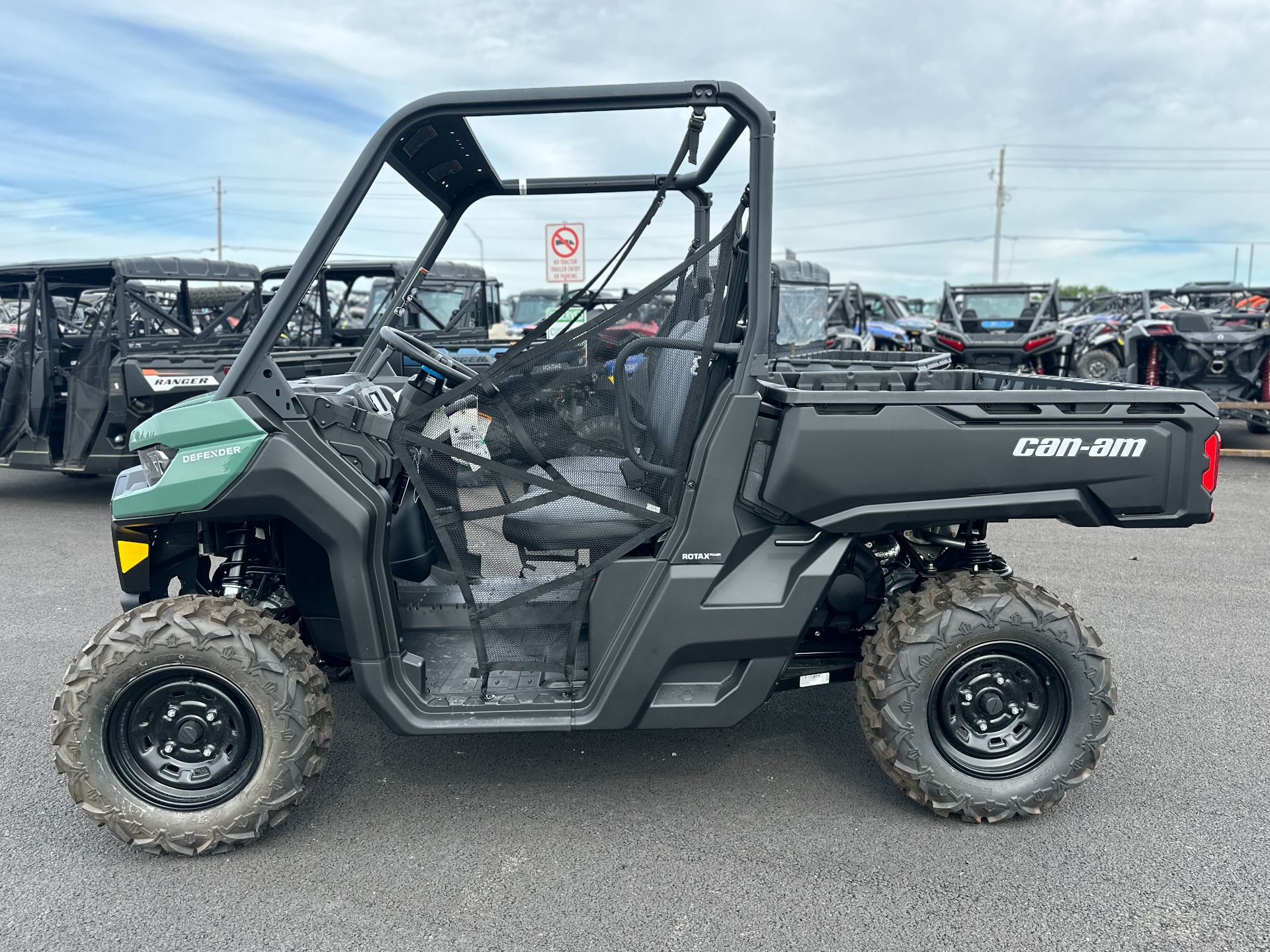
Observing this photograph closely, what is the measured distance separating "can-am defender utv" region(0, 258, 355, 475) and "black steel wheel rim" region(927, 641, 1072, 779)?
19.1 ft

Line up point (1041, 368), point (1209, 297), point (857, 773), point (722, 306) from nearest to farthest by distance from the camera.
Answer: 1. point (722, 306)
2. point (857, 773)
3. point (1041, 368)
4. point (1209, 297)

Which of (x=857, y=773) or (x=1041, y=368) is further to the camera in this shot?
(x=1041, y=368)

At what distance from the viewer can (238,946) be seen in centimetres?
245

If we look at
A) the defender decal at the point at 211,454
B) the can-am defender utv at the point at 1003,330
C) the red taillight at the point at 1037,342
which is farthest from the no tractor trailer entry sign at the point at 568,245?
the red taillight at the point at 1037,342

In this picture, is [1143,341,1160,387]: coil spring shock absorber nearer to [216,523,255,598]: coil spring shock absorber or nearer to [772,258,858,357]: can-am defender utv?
[772,258,858,357]: can-am defender utv

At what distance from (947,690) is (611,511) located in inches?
49.4

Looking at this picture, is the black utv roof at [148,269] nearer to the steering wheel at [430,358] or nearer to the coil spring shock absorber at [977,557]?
the steering wheel at [430,358]

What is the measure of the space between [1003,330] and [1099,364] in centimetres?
317

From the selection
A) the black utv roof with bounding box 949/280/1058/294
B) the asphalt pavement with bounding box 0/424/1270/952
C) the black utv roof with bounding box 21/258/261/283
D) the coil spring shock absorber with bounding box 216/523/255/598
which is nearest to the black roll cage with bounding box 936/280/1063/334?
the black utv roof with bounding box 949/280/1058/294

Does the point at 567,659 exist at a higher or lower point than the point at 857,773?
higher

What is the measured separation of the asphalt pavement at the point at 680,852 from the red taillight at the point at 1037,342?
38.2ft

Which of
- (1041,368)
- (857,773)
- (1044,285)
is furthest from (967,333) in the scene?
(857,773)

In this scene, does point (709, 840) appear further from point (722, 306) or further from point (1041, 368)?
point (1041, 368)

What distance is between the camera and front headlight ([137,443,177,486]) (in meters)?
2.91
